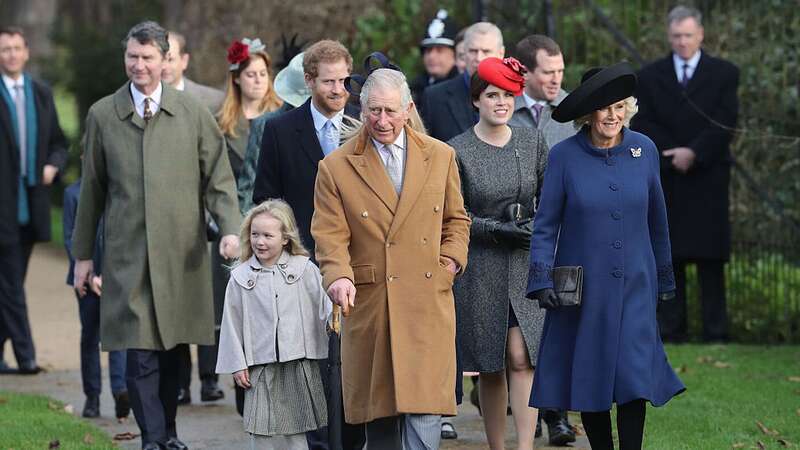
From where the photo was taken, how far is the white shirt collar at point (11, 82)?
41.4ft

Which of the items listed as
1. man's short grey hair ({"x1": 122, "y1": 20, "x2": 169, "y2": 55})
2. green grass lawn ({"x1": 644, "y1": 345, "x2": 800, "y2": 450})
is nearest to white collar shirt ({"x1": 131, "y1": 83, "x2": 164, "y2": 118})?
man's short grey hair ({"x1": 122, "y1": 20, "x2": 169, "y2": 55})

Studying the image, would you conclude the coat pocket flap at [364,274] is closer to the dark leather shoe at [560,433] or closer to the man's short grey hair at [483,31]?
the dark leather shoe at [560,433]

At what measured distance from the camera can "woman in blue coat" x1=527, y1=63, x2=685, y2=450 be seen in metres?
7.01

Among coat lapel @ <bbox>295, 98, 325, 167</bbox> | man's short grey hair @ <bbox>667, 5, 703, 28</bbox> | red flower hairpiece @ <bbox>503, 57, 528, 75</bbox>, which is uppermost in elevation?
man's short grey hair @ <bbox>667, 5, 703, 28</bbox>

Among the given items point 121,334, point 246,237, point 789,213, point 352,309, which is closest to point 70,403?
point 121,334

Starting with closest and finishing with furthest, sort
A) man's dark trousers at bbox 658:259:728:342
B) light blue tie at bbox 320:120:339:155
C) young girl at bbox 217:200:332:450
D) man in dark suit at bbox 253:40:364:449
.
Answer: young girl at bbox 217:200:332:450
man in dark suit at bbox 253:40:364:449
light blue tie at bbox 320:120:339:155
man's dark trousers at bbox 658:259:728:342

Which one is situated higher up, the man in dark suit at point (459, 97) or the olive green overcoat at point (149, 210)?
the man in dark suit at point (459, 97)

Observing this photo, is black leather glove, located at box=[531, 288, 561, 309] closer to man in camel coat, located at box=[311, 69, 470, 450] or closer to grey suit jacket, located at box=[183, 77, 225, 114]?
man in camel coat, located at box=[311, 69, 470, 450]

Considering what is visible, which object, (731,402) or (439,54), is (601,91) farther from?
(439,54)

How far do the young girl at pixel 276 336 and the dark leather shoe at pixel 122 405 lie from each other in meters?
2.73

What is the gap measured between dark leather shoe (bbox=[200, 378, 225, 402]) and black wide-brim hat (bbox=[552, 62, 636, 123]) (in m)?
4.35

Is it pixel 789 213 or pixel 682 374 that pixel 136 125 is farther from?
pixel 789 213

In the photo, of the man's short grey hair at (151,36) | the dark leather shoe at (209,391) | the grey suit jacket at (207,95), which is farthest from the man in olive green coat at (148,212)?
the grey suit jacket at (207,95)

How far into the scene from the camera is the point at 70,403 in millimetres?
10828
